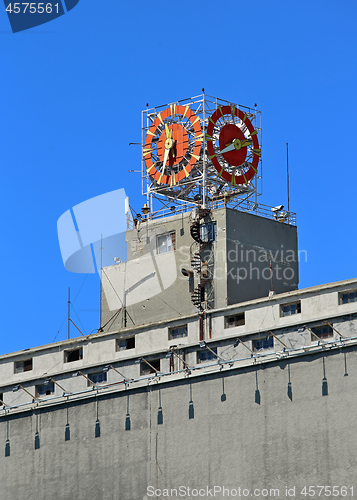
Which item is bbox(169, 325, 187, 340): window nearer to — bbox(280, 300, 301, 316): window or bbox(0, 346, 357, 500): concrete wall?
bbox(0, 346, 357, 500): concrete wall

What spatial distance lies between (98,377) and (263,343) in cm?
1200

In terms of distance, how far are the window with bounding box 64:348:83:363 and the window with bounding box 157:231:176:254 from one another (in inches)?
334

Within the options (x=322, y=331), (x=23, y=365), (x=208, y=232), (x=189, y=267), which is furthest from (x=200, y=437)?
(x=23, y=365)

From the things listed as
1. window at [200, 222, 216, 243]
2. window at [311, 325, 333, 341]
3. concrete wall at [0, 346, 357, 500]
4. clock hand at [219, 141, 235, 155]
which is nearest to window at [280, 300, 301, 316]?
window at [311, 325, 333, 341]

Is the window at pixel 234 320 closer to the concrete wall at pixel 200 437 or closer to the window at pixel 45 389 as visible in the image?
the concrete wall at pixel 200 437

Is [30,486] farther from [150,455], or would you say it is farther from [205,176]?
[205,176]

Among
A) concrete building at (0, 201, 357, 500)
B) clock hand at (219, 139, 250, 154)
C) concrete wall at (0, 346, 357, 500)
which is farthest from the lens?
clock hand at (219, 139, 250, 154)

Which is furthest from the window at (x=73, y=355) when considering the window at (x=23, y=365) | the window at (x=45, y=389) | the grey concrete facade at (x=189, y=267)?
the window at (x=23, y=365)

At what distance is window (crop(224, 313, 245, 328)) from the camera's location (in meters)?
64.9

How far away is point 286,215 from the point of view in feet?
240

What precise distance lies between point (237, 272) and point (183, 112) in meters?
12.2

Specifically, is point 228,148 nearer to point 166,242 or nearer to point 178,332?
point 166,242

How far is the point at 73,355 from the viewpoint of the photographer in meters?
71.3

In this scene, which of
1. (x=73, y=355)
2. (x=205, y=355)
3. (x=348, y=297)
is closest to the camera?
(x=348, y=297)
